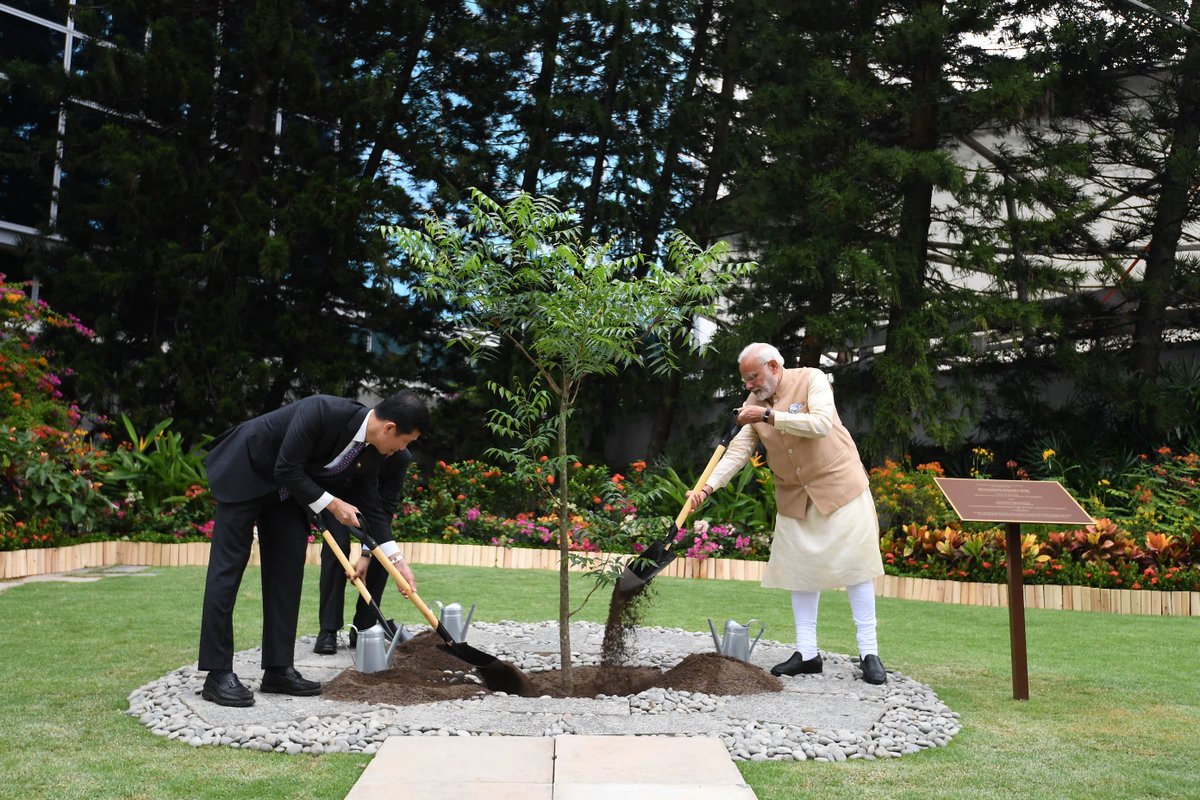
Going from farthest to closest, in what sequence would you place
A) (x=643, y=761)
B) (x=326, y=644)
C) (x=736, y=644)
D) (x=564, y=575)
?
(x=326, y=644), (x=736, y=644), (x=564, y=575), (x=643, y=761)

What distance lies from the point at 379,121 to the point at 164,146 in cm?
275

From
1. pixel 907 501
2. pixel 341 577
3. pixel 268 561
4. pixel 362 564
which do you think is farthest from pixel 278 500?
pixel 907 501

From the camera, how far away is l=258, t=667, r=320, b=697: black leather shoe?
4496 millimetres

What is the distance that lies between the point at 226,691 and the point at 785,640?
11.1 ft

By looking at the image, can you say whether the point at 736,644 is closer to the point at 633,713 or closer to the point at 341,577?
the point at 633,713

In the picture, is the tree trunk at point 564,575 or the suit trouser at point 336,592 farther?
the suit trouser at point 336,592

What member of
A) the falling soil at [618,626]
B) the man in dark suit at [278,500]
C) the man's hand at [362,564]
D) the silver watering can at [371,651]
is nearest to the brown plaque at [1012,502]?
the falling soil at [618,626]

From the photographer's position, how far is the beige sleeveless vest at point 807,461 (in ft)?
17.1

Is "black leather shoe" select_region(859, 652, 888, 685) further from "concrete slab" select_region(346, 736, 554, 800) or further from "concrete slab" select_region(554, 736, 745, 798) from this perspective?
"concrete slab" select_region(346, 736, 554, 800)

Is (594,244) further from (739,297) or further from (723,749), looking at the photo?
(739,297)

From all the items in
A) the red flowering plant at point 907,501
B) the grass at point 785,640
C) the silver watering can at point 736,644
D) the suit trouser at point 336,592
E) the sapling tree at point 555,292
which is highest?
the sapling tree at point 555,292

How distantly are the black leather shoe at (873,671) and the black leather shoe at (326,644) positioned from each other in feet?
8.77

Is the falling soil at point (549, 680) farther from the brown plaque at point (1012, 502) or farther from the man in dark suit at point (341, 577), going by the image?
the brown plaque at point (1012, 502)

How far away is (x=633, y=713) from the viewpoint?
421cm
